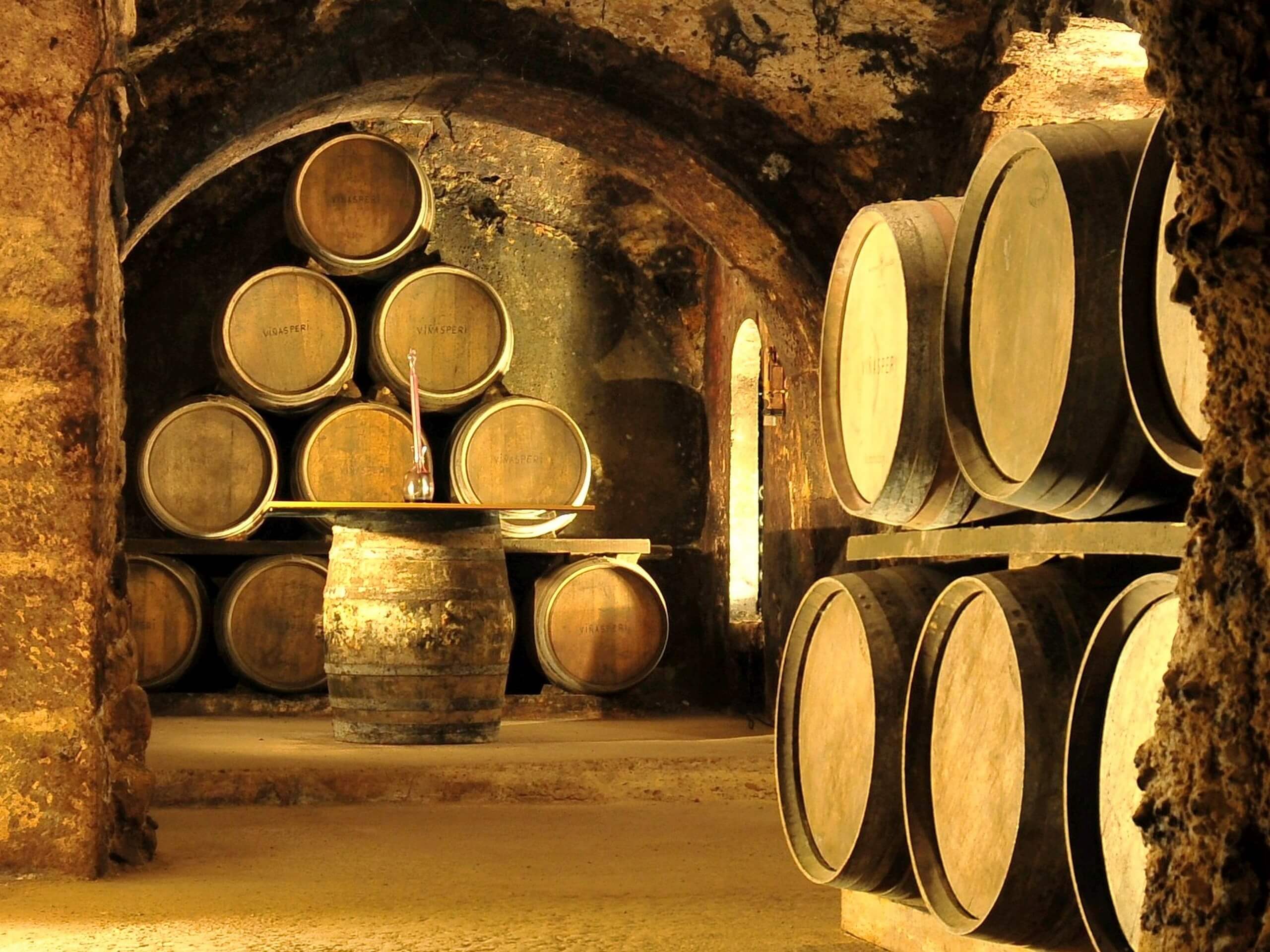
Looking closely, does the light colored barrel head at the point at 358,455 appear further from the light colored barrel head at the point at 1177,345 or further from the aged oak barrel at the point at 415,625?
the light colored barrel head at the point at 1177,345

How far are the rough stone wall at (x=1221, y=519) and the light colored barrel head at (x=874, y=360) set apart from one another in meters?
1.41

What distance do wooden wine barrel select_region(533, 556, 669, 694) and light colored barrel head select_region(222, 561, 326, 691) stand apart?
1010 millimetres

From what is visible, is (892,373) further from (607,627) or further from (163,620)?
(163,620)

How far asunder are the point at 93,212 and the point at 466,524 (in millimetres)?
2425

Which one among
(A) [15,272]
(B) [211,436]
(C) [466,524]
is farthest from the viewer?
(B) [211,436]

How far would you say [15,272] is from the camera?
355cm

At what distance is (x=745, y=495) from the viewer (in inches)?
310

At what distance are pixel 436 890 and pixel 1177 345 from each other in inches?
88.2

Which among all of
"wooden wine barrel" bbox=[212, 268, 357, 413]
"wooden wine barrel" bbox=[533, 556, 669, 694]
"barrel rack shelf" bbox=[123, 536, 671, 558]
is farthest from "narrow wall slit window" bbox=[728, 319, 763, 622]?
"wooden wine barrel" bbox=[212, 268, 357, 413]

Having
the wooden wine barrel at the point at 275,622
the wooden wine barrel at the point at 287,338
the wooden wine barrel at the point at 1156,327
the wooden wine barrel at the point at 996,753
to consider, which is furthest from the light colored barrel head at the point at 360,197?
the wooden wine barrel at the point at 1156,327

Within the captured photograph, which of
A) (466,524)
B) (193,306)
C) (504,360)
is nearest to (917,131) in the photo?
(466,524)

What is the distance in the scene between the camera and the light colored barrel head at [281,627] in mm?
7070

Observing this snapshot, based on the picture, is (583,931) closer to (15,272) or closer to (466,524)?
(15,272)

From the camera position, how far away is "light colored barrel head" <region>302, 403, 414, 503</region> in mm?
7207
